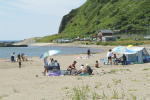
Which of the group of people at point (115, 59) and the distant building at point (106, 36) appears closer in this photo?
the group of people at point (115, 59)

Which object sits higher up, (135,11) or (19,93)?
(135,11)

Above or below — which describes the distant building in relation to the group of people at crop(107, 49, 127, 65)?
above

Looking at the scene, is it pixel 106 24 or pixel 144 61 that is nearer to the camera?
pixel 144 61

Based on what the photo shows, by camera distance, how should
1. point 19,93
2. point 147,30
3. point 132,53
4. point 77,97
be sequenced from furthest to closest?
point 147,30 → point 132,53 → point 19,93 → point 77,97

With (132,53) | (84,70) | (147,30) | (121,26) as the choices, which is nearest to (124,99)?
(84,70)

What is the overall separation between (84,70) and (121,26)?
154 m

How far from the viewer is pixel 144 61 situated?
1481 inches

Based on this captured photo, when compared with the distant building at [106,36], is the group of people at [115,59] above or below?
below

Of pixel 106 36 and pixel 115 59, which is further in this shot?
pixel 106 36

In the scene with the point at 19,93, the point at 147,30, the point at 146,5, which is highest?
the point at 146,5

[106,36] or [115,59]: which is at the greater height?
[106,36]

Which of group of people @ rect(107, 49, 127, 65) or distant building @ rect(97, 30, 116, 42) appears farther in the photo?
distant building @ rect(97, 30, 116, 42)

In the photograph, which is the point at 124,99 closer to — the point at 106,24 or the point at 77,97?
the point at 77,97

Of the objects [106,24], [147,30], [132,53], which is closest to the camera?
[132,53]
